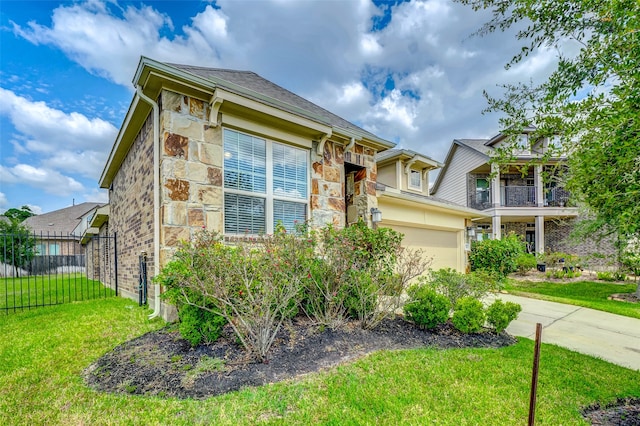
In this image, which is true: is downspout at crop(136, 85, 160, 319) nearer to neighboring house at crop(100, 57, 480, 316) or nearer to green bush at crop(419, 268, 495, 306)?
neighboring house at crop(100, 57, 480, 316)

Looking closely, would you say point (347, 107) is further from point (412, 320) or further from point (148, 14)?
point (412, 320)

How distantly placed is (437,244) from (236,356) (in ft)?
31.5

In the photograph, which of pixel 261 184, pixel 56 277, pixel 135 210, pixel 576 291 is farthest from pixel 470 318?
pixel 56 277

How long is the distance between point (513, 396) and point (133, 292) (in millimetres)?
7120

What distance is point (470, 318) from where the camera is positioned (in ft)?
→ 16.1

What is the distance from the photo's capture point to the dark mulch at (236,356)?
9.95 ft

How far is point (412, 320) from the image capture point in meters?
5.33

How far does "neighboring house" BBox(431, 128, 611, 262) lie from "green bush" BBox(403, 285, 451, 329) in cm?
1339

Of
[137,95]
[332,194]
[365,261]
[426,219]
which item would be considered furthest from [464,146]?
[137,95]

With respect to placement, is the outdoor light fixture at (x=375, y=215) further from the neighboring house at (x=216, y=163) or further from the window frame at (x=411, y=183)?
the window frame at (x=411, y=183)

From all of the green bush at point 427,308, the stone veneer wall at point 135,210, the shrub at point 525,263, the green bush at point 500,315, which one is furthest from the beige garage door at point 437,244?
the stone veneer wall at point 135,210

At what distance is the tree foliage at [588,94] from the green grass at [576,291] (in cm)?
744

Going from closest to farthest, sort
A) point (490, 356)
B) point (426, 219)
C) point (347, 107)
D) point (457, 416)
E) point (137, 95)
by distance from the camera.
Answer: point (457, 416) < point (490, 356) < point (137, 95) < point (426, 219) < point (347, 107)

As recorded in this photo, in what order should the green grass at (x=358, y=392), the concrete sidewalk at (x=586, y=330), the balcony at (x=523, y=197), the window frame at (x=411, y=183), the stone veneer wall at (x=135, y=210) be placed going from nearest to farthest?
the green grass at (x=358, y=392)
the concrete sidewalk at (x=586, y=330)
the stone veneer wall at (x=135, y=210)
the window frame at (x=411, y=183)
the balcony at (x=523, y=197)
